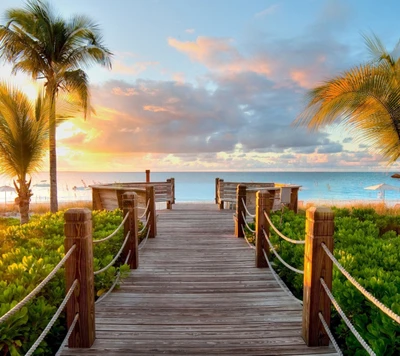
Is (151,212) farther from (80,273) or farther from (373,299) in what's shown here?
(373,299)

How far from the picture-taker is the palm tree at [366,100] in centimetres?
720

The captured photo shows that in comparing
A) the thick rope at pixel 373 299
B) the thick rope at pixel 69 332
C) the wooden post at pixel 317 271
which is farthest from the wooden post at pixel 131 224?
the thick rope at pixel 373 299

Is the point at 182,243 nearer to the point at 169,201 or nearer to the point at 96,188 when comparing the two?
the point at 96,188

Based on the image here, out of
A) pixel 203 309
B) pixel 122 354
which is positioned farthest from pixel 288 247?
pixel 122 354

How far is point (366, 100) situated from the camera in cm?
738

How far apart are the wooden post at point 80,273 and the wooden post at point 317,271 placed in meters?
2.11

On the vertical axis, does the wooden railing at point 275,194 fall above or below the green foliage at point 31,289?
above

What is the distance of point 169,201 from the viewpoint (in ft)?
41.1

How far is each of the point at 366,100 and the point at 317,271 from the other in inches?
255

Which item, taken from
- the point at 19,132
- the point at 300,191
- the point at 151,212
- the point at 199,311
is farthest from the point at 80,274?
the point at 300,191

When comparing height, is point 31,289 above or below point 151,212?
below

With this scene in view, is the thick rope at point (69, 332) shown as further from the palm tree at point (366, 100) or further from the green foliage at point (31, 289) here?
the palm tree at point (366, 100)

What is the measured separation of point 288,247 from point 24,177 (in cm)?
873

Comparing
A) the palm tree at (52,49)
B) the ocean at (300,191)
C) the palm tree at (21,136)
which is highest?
the palm tree at (52,49)
